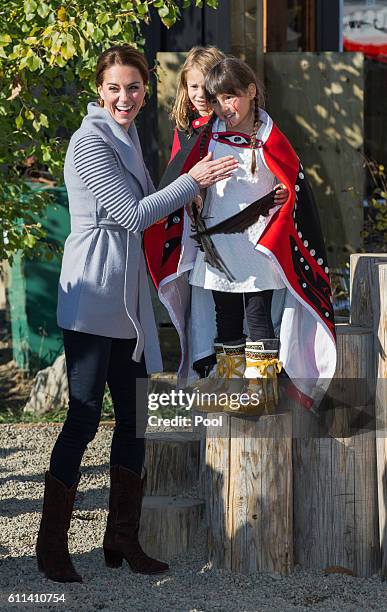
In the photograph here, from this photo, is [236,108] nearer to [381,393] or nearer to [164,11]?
[381,393]

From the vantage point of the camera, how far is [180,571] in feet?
14.4

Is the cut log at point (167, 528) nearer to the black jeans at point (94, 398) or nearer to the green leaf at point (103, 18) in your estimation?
the black jeans at point (94, 398)

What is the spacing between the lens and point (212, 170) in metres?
4.00

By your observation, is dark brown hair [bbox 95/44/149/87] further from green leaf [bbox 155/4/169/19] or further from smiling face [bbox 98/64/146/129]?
green leaf [bbox 155/4/169/19]

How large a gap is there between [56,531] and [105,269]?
100cm

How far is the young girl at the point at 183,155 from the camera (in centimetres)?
433

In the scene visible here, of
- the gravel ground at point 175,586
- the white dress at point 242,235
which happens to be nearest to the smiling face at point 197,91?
the white dress at point 242,235

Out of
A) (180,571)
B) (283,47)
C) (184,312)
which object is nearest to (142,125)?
(283,47)

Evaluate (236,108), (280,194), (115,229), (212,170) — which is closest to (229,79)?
(236,108)

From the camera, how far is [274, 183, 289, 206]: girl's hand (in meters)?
4.17

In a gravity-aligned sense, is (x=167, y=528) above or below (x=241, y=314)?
below

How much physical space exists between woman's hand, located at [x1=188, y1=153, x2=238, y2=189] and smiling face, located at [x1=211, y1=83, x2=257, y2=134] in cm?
20

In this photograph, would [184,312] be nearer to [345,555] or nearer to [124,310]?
[124,310]

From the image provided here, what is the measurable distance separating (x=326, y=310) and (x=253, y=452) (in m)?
0.61
